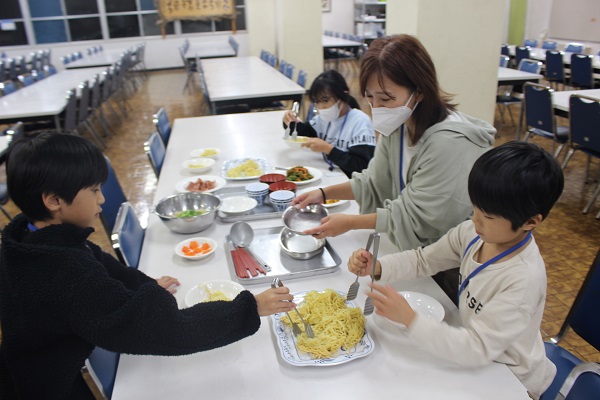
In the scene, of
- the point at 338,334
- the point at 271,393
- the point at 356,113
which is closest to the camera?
the point at 271,393

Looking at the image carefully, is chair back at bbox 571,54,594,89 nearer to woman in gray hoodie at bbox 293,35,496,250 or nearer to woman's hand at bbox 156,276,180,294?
woman in gray hoodie at bbox 293,35,496,250

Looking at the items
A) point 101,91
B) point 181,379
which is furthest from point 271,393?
point 101,91

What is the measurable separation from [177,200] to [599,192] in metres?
3.09

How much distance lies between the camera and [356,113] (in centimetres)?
250

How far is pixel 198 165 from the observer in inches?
92.9

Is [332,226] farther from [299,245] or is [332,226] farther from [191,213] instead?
[191,213]

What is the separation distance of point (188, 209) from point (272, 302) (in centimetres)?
92

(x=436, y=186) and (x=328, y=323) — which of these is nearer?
(x=328, y=323)

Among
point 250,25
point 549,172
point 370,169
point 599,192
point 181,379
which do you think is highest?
point 250,25

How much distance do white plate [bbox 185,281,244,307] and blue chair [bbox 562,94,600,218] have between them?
3011 millimetres

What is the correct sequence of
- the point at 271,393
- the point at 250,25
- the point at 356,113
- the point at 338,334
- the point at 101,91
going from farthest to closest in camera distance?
the point at 250,25
the point at 101,91
the point at 356,113
the point at 338,334
the point at 271,393

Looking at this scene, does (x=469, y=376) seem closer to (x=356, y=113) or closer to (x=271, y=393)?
(x=271, y=393)

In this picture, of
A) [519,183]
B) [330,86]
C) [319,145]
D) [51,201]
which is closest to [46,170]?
[51,201]

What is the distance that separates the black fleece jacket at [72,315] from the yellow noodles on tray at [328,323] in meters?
0.14
